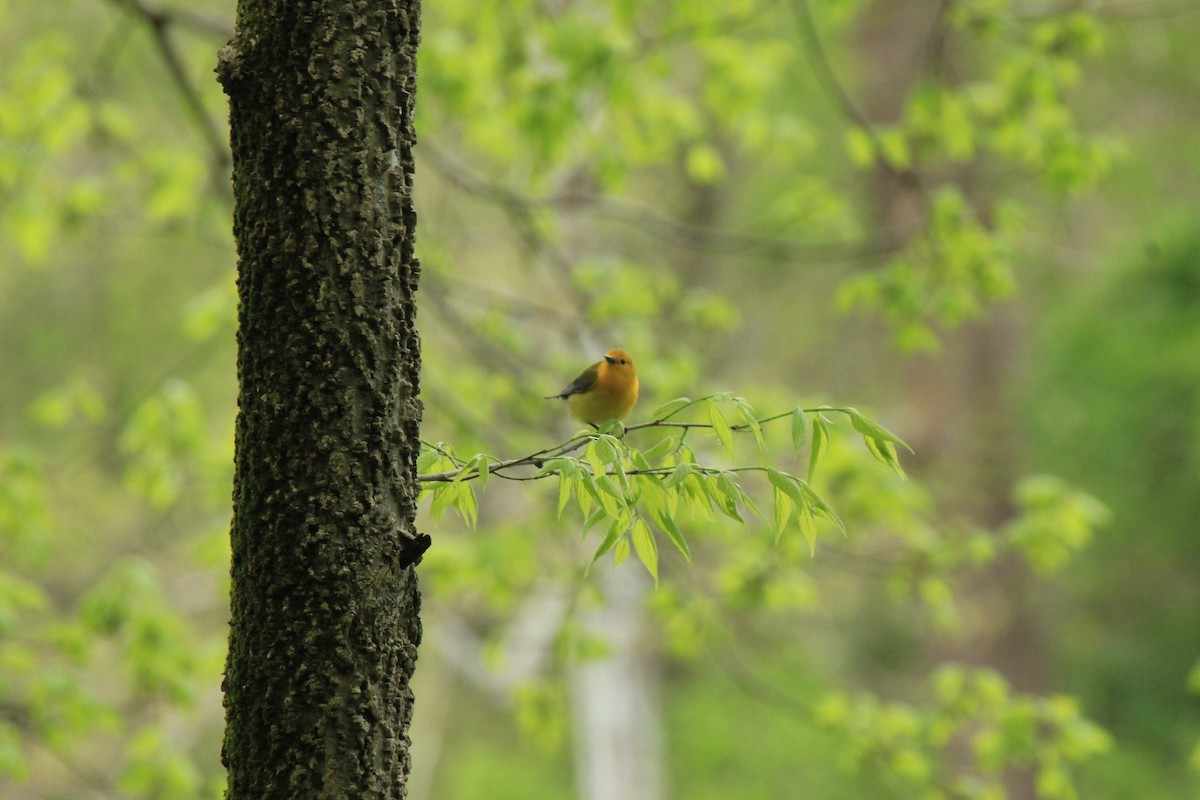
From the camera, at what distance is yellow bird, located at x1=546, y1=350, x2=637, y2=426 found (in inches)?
133

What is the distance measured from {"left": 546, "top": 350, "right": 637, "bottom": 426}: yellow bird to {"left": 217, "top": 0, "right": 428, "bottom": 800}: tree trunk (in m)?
1.51

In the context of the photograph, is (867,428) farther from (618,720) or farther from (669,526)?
(618,720)

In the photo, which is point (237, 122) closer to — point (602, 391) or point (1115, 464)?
point (602, 391)

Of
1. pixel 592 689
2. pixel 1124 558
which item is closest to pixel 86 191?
pixel 592 689

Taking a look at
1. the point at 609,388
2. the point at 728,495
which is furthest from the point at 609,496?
the point at 609,388

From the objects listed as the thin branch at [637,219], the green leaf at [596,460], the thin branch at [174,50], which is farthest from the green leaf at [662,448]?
the thin branch at [174,50]

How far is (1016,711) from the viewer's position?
4898 millimetres

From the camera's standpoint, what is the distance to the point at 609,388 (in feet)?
11.1

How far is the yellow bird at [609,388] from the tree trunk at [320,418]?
1.51 m

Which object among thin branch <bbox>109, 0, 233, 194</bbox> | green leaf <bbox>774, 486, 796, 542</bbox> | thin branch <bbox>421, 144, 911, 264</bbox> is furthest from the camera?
thin branch <bbox>421, 144, 911, 264</bbox>

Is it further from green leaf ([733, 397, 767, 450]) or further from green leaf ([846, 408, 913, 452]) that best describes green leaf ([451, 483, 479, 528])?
green leaf ([846, 408, 913, 452])

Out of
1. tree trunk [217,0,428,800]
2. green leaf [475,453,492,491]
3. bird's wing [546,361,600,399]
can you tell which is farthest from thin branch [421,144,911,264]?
green leaf [475,453,492,491]

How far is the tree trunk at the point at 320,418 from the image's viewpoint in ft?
5.87

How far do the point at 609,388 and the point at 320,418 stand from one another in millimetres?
1633
